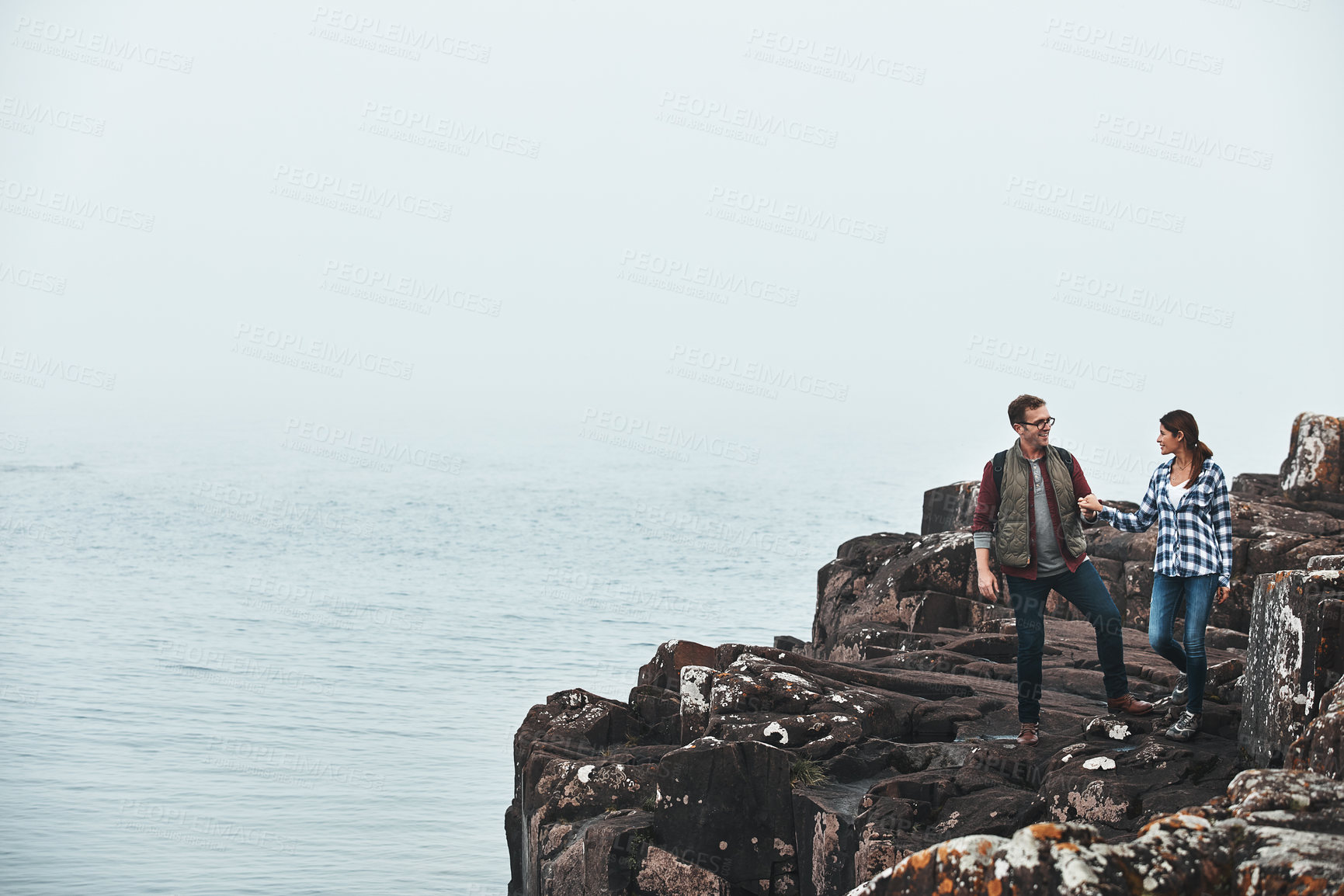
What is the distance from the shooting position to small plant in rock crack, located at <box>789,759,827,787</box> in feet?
32.4

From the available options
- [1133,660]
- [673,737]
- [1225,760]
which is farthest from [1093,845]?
[1133,660]

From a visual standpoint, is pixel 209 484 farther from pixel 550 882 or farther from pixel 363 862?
pixel 550 882

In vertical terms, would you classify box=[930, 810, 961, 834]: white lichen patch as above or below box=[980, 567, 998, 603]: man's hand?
below

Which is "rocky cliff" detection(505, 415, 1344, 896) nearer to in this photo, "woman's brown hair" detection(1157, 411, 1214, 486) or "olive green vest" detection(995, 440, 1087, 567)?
"woman's brown hair" detection(1157, 411, 1214, 486)

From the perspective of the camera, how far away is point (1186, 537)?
8305 millimetres

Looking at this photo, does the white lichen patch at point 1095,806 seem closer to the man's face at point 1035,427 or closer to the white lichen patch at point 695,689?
the man's face at point 1035,427

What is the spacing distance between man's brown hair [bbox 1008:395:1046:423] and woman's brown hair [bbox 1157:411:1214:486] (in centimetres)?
86

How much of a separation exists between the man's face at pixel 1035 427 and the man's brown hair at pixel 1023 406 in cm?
2

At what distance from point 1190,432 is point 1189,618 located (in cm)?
127

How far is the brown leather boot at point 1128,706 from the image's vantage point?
9.34m

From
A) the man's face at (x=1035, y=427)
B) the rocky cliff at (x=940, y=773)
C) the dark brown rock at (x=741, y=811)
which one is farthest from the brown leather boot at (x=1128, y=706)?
the dark brown rock at (x=741, y=811)

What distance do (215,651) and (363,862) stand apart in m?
38.2

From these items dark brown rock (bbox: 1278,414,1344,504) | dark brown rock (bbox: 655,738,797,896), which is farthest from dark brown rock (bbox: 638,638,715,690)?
dark brown rock (bbox: 1278,414,1344,504)

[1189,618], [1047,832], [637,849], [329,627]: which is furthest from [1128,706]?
[329,627]
